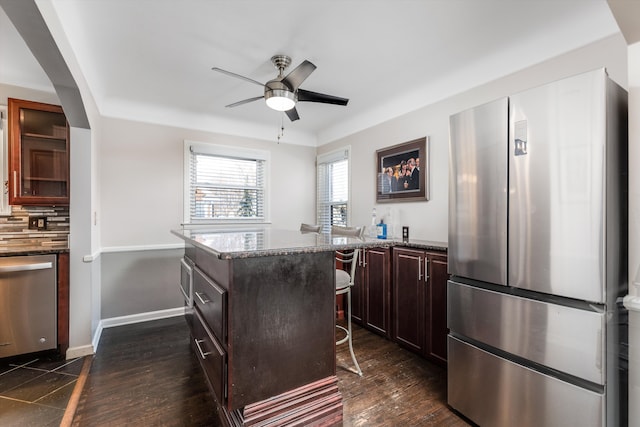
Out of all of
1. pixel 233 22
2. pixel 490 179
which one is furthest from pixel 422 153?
pixel 233 22

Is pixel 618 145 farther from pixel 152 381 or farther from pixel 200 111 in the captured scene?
pixel 200 111

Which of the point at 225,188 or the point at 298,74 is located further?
the point at 225,188

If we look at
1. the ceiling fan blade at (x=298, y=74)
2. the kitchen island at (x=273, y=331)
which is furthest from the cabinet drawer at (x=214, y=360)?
the ceiling fan blade at (x=298, y=74)

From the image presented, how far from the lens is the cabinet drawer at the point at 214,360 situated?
136 centimetres

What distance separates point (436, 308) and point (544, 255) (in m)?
1.10

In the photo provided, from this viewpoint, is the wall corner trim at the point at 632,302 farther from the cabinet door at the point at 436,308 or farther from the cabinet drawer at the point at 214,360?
the cabinet drawer at the point at 214,360

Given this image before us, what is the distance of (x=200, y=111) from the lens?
3.70 m

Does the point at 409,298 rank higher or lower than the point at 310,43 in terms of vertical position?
lower

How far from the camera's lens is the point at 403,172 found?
126 inches

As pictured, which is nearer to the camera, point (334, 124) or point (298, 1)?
point (298, 1)

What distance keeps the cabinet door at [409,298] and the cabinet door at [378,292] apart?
100 millimetres

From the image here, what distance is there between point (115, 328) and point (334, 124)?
12.1 feet

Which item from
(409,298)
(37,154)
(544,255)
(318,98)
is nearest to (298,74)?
(318,98)

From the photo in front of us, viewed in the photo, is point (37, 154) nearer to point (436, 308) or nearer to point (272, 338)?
point (272, 338)
